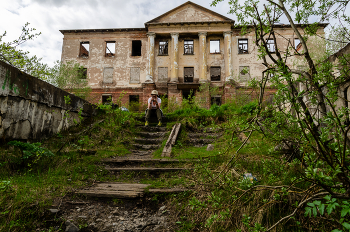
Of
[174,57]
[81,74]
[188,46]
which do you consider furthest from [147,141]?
[188,46]

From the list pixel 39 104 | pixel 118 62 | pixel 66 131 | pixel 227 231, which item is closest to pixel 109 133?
pixel 66 131

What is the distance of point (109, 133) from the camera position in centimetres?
603

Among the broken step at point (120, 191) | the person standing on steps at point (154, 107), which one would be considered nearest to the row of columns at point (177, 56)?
the person standing on steps at point (154, 107)

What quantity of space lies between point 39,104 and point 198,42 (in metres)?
19.7

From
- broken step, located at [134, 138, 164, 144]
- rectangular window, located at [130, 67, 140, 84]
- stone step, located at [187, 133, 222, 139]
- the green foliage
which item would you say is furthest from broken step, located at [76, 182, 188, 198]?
rectangular window, located at [130, 67, 140, 84]

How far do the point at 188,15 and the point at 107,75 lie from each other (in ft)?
33.7

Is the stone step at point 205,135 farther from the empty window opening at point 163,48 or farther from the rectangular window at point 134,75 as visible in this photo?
the empty window opening at point 163,48

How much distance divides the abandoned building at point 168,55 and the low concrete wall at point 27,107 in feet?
51.2

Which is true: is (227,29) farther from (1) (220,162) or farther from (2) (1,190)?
(2) (1,190)

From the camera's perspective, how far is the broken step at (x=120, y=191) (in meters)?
3.00

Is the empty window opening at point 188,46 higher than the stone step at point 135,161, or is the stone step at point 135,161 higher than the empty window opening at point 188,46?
the empty window opening at point 188,46

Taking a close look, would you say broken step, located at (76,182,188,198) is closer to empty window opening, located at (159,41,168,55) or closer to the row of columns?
the row of columns

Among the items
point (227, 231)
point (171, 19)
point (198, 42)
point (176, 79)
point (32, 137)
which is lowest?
point (227, 231)

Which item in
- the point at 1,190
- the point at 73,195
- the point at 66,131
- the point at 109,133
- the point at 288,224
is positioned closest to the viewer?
the point at 288,224
